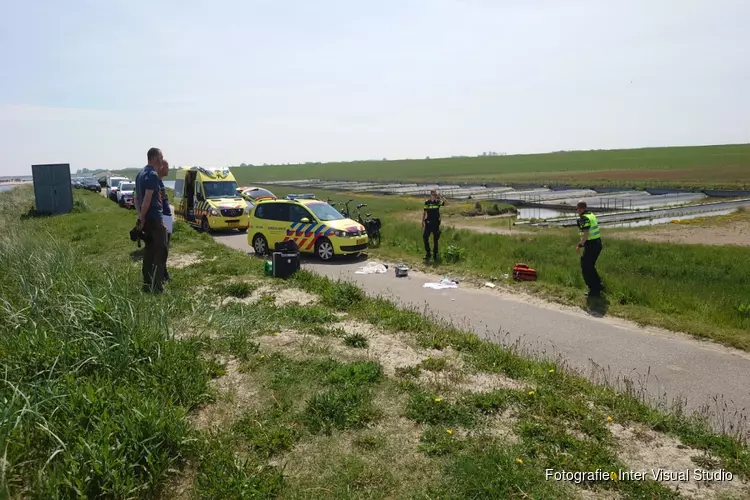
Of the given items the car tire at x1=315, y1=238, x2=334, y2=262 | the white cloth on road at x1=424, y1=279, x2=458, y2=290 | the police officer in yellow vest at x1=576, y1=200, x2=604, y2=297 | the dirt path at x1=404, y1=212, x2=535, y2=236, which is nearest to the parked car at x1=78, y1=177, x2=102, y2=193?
the dirt path at x1=404, y1=212, x2=535, y2=236

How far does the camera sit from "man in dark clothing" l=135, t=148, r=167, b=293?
7.96m

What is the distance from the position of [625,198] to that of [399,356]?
39231 millimetres

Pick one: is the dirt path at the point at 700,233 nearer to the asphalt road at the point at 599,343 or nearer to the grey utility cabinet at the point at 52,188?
the asphalt road at the point at 599,343

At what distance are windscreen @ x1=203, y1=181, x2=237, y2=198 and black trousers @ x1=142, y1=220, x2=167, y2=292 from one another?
555 inches

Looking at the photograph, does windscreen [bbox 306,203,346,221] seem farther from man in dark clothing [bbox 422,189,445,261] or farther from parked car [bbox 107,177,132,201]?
parked car [bbox 107,177,132,201]

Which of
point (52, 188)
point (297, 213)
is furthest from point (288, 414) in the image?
point (52, 188)

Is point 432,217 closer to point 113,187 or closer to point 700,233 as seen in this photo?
point 700,233

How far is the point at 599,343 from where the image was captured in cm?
748

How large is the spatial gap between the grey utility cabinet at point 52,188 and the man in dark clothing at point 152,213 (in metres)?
22.9

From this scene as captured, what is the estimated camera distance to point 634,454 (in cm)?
414

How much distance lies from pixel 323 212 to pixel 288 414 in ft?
37.0

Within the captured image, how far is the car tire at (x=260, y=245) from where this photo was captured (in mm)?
15695

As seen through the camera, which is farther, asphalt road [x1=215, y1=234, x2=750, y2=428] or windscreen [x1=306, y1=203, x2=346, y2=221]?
windscreen [x1=306, y1=203, x2=346, y2=221]

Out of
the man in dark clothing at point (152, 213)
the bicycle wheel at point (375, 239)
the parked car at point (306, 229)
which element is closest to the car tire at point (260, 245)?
the parked car at point (306, 229)
